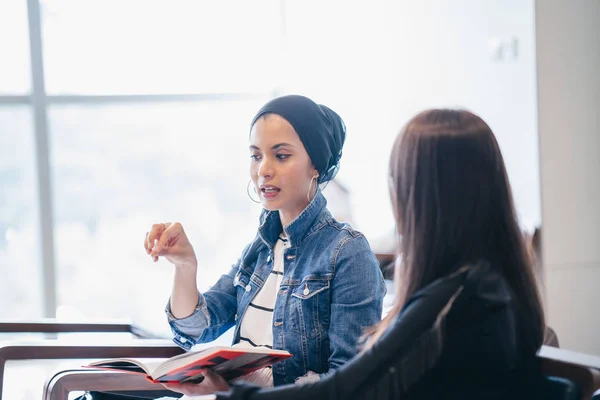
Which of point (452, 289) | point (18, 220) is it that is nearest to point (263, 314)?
point (452, 289)

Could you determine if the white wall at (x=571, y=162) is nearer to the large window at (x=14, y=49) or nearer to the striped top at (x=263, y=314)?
the striped top at (x=263, y=314)

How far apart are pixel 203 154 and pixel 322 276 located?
10.5 feet

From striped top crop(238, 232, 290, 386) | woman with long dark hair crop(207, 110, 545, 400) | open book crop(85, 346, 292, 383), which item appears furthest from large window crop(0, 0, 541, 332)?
woman with long dark hair crop(207, 110, 545, 400)

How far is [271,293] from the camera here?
1622 mm

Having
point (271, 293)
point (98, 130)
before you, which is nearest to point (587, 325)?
point (271, 293)

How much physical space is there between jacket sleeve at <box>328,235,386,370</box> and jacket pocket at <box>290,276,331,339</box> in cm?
2

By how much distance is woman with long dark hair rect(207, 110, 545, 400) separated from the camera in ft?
3.36

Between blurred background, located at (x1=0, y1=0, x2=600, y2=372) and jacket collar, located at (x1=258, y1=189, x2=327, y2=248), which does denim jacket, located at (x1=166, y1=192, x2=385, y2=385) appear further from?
blurred background, located at (x1=0, y1=0, x2=600, y2=372)

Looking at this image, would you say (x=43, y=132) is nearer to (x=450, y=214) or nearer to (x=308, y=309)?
(x=308, y=309)

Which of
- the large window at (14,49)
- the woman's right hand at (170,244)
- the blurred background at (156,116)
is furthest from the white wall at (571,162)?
the large window at (14,49)

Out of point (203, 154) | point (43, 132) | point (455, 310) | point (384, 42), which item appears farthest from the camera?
point (203, 154)

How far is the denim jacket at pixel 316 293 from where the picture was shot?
4.76ft

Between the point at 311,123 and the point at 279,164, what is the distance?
124 mm

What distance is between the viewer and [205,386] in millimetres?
1417
